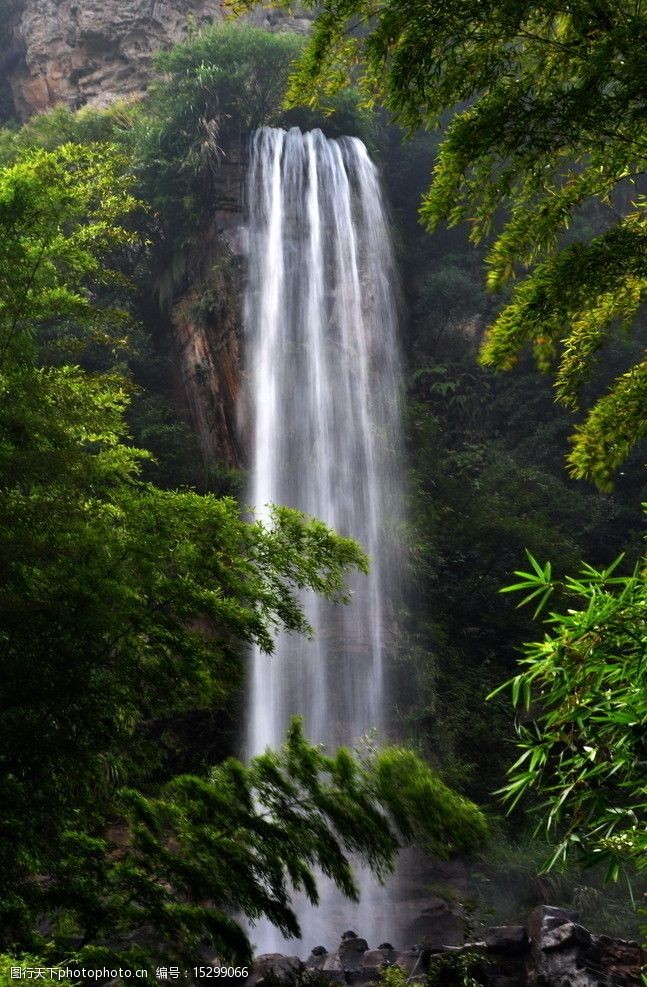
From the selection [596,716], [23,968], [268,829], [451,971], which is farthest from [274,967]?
[596,716]

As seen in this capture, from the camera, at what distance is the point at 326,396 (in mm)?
13133

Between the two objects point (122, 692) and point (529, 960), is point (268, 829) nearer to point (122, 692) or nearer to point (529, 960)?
Answer: point (122, 692)

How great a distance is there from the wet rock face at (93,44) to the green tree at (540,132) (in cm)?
1684

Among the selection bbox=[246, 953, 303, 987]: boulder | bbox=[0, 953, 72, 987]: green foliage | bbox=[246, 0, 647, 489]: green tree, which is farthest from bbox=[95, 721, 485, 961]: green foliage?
bbox=[246, 953, 303, 987]: boulder

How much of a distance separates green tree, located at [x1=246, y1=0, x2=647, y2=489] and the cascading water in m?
8.03

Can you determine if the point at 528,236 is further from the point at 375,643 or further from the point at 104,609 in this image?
the point at 375,643

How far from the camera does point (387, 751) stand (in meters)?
3.40

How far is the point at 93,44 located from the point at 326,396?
36.5 feet

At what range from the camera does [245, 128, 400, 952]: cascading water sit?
10.8 m

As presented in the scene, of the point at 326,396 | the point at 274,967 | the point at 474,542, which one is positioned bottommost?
the point at 274,967

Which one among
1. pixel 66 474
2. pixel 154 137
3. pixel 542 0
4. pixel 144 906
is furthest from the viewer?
pixel 154 137

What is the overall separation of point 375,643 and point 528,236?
903 centimetres

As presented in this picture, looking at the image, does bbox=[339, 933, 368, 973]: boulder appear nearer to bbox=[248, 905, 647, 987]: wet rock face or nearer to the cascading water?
bbox=[248, 905, 647, 987]: wet rock face

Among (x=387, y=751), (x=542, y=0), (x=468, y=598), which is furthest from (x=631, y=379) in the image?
(x=468, y=598)
